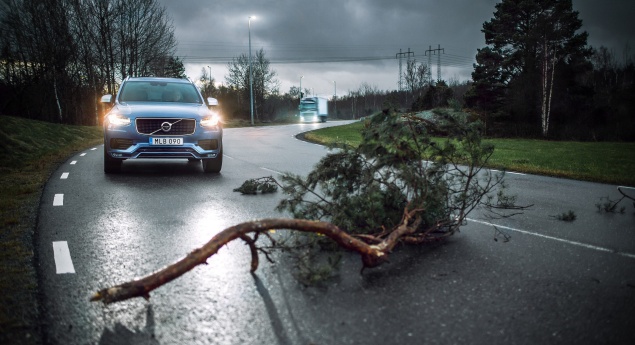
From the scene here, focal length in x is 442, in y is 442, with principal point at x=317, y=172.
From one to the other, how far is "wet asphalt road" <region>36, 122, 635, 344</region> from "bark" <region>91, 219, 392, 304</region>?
5.5 inches

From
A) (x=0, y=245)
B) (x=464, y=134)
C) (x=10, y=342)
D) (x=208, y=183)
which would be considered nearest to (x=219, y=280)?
(x=10, y=342)

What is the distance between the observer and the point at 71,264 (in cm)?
392

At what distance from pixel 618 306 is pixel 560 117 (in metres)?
37.7

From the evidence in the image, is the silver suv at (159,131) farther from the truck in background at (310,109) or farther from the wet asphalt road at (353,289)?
the truck in background at (310,109)

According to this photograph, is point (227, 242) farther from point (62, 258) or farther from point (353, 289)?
point (62, 258)

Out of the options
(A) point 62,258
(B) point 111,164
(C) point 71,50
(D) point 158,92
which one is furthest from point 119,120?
(C) point 71,50

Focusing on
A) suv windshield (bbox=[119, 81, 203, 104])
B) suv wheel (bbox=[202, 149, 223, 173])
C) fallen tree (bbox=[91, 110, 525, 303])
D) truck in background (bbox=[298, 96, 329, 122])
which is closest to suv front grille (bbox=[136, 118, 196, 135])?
suv wheel (bbox=[202, 149, 223, 173])

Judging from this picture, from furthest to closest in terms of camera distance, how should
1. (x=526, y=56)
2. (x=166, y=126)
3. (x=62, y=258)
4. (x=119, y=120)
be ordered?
1. (x=526, y=56)
2. (x=166, y=126)
3. (x=119, y=120)
4. (x=62, y=258)

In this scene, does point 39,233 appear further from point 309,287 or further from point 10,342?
point 309,287

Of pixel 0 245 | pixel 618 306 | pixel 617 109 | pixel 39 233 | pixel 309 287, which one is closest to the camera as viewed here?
pixel 618 306

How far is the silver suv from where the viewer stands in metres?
8.95

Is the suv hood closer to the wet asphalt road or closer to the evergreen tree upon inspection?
the wet asphalt road

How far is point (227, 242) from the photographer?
3346 mm

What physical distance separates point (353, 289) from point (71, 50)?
3752 centimetres
